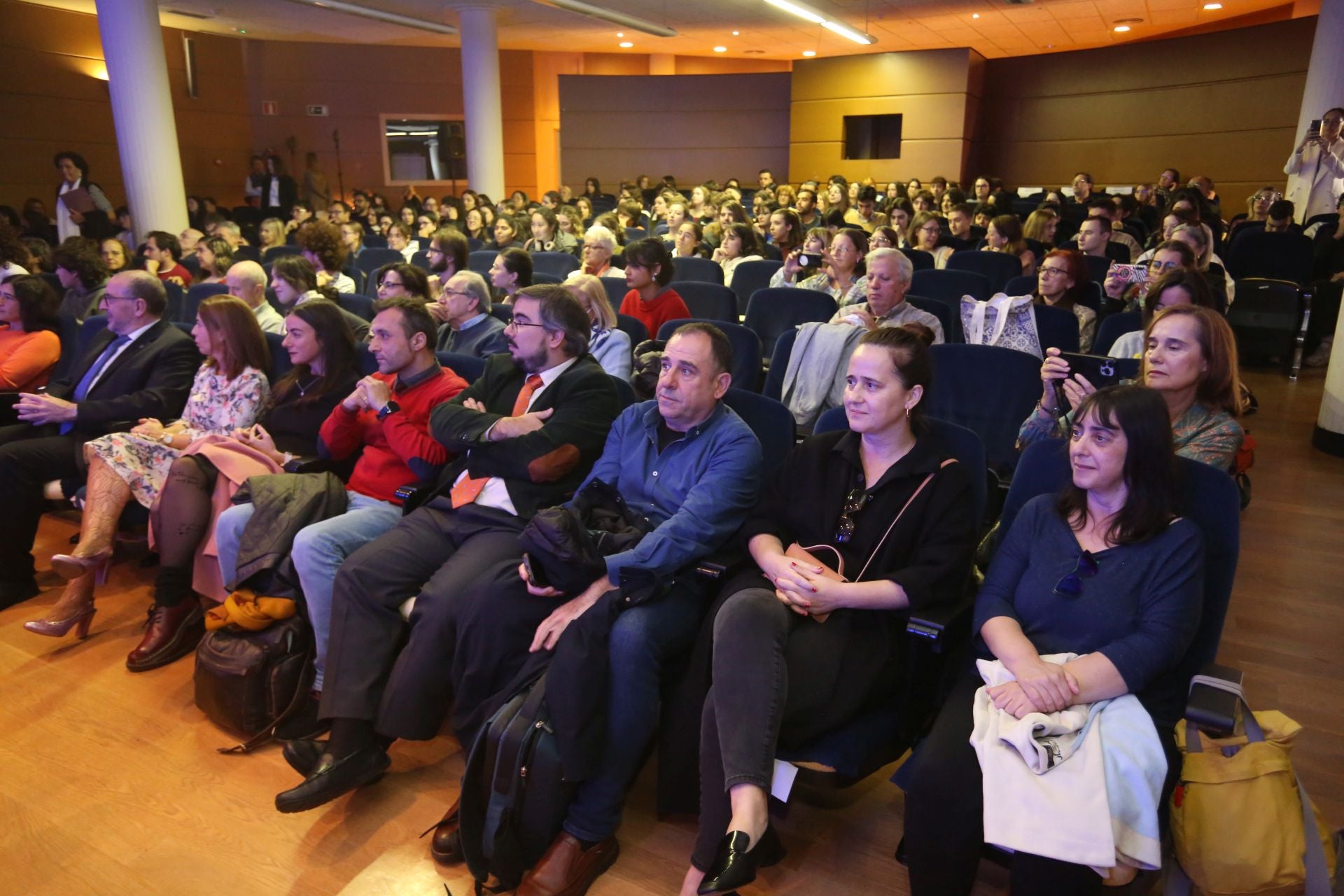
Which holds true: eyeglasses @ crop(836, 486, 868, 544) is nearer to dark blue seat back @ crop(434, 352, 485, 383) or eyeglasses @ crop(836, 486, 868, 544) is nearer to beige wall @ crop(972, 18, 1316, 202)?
dark blue seat back @ crop(434, 352, 485, 383)

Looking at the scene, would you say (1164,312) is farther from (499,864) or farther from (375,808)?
(375,808)

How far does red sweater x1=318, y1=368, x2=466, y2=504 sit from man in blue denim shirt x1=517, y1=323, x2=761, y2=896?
0.63 metres

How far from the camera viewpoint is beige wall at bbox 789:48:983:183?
13.8 meters

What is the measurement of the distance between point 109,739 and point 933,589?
2254 millimetres

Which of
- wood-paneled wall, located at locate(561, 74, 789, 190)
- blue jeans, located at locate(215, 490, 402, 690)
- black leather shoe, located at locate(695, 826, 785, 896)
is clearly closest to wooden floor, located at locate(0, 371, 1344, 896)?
black leather shoe, located at locate(695, 826, 785, 896)

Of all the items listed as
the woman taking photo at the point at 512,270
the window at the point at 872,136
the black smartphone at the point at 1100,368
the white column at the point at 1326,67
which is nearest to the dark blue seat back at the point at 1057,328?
the black smartphone at the point at 1100,368

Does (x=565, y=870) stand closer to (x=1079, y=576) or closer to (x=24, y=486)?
(x=1079, y=576)

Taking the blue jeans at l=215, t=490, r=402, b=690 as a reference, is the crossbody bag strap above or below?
above

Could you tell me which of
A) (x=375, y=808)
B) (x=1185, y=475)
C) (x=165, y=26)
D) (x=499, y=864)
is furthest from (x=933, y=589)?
(x=165, y=26)

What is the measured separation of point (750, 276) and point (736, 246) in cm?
72

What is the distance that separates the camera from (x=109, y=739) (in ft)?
8.02

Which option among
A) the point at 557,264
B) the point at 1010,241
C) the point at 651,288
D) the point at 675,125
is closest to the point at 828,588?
the point at 651,288

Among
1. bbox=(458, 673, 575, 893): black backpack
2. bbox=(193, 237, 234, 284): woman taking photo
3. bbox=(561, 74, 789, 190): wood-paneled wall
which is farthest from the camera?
bbox=(561, 74, 789, 190): wood-paneled wall

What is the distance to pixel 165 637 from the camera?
9.24 feet
